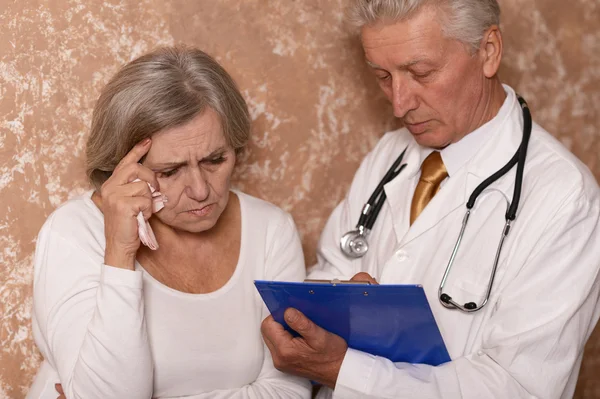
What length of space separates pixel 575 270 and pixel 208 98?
1061mm

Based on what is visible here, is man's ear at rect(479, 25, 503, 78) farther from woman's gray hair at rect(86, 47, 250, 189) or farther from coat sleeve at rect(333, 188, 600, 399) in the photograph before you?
woman's gray hair at rect(86, 47, 250, 189)

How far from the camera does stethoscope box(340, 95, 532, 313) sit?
2.19 m

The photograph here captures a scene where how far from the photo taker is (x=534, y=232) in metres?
2.15

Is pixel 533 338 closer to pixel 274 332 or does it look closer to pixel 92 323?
pixel 274 332

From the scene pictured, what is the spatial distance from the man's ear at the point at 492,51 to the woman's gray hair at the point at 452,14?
0.09 ft

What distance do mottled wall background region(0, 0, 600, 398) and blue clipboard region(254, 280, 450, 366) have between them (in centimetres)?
77

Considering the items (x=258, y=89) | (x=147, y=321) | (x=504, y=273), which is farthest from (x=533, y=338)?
(x=258, y=89)

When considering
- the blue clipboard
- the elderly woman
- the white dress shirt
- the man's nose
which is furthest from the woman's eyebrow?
the man's nose

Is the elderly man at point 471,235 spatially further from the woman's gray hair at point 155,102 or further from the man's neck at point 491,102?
the woman's gray hair at point 155,102

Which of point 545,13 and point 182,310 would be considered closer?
point 182,310

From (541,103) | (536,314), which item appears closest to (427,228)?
(536,314)

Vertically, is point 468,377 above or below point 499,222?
below

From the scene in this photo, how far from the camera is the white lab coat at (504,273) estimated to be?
2086 mm

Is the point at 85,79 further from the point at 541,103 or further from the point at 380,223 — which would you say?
the point at 541,103
